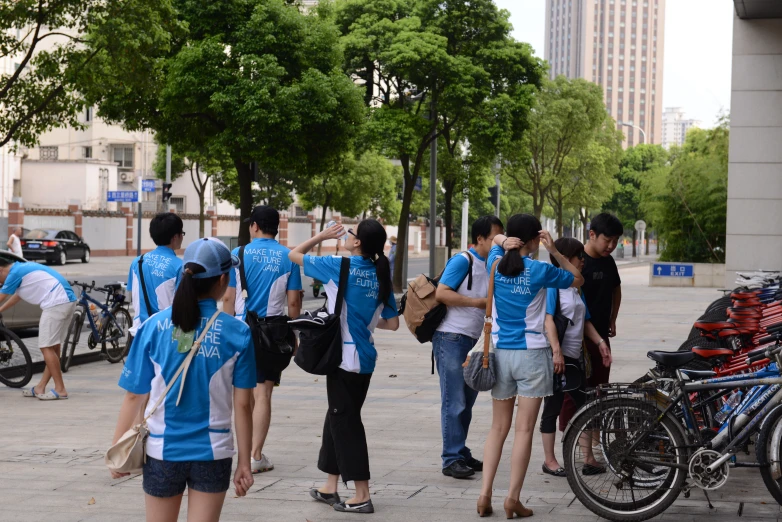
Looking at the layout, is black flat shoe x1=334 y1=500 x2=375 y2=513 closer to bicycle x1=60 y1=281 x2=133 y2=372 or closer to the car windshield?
bicycle x1=60 y1=281 x2=133 y2=372

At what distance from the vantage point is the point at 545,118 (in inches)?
2077

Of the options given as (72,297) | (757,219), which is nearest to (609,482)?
(72,297)

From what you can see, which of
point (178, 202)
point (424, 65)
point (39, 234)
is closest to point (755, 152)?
point (424, 65)

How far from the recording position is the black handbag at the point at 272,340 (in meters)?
6.96

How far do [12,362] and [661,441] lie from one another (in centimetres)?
765

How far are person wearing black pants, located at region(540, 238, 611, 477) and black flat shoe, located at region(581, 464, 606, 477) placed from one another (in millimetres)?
664

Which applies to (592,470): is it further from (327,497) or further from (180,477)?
(180,477)

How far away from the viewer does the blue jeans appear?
7035 mm

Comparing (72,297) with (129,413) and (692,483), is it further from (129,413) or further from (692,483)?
(692,483)

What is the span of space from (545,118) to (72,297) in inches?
1738

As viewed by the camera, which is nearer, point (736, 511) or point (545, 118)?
point (736, 511)

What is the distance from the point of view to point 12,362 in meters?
11.1

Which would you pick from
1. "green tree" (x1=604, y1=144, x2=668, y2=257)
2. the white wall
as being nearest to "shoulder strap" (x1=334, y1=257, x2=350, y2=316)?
the white wall

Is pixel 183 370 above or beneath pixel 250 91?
beneath
